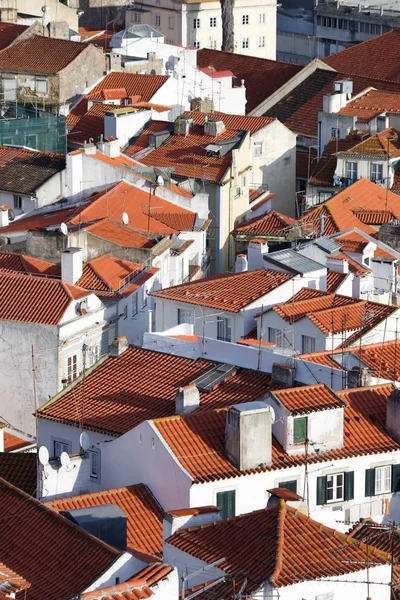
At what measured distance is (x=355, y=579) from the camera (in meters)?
38.8

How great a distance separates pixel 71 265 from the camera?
2470 inches

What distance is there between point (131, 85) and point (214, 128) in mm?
10522

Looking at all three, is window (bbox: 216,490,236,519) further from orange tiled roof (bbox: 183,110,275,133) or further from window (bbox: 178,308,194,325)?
orange tiled roof (bbox: 183,110,275,133)

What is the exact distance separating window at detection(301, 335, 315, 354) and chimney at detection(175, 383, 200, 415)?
8.45 metres

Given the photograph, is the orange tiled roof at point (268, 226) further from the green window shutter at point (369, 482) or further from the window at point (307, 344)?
the green window shutter at point (369, 482)

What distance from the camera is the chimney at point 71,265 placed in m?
62.7

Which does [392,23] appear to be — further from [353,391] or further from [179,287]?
[353,391]

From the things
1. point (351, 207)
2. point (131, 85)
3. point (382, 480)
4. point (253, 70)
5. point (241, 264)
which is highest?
point (382, 480)

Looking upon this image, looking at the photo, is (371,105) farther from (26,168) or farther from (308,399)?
(308,399)

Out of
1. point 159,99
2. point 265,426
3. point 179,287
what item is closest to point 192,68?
point 159,99

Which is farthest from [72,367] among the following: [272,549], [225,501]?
[272,549]

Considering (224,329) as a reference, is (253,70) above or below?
below

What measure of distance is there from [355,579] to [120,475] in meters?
10.1

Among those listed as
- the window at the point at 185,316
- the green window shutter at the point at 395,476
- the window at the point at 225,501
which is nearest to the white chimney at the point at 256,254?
the window at the point at 185,316
